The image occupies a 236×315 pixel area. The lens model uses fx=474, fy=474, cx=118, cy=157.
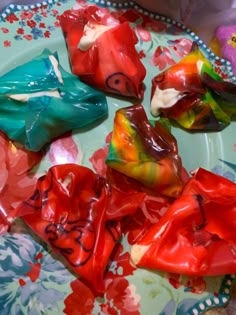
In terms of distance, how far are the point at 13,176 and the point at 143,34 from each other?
383mm

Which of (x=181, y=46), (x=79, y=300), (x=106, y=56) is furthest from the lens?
(x=181, y=46)

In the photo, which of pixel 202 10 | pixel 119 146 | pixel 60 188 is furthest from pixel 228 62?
pixel 60 188

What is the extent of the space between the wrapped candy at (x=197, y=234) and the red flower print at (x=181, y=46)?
0.26 m

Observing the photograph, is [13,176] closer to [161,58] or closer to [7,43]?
[7,43]

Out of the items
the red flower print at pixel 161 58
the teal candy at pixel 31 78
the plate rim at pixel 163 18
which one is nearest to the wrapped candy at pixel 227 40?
the plate rim at pixel 163 18

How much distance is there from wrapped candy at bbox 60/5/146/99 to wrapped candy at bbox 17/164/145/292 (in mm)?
180

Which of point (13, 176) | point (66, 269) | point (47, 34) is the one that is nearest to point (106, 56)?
point (47, 34)

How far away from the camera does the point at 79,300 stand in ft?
2.39

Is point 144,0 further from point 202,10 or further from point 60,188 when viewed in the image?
point 60,188

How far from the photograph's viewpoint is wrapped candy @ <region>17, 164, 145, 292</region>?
2.38 feet

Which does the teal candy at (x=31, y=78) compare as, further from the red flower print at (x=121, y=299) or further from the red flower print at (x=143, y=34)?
the red flower print at (x=121, y=299)

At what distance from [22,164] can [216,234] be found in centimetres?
34

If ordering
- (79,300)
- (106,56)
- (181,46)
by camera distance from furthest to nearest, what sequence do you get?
1. (181,46)
2. (106,56)
3. (79,300)

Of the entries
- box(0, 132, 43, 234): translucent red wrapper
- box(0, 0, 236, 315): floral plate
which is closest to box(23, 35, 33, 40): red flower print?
box(0, 0, 236, 315): floral plate
